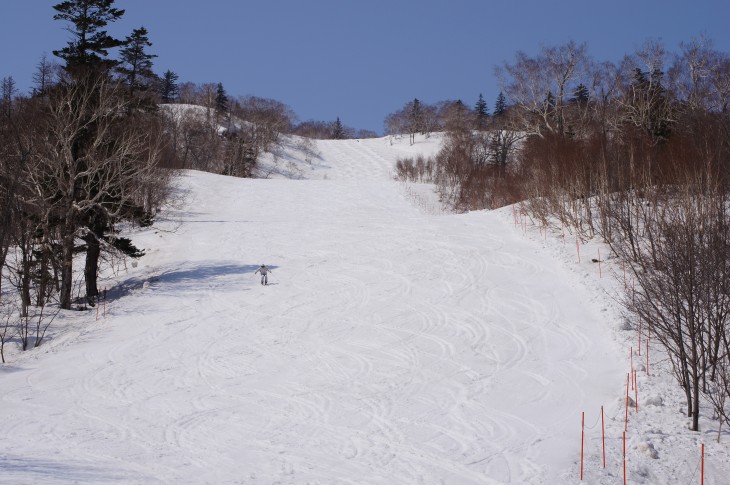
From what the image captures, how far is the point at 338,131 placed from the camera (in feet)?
494

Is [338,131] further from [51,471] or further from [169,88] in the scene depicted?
[51,471]

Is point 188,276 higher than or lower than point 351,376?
higher

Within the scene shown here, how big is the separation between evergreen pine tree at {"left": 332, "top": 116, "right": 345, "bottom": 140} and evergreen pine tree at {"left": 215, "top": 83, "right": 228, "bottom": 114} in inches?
1906

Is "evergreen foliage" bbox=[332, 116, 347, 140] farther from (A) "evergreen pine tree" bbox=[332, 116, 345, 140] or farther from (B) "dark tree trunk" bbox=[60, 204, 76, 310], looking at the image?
(B) "dark tree trunk" bbox=[60, 204, 76, 310]

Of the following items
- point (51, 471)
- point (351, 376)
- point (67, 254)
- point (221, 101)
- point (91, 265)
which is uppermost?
point (221, 101)

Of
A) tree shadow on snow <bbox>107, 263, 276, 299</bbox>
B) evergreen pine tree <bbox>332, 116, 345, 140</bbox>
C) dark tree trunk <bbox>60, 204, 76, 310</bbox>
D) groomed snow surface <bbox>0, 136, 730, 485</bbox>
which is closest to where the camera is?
groomed snow surface <bbox>0, 136, 730, 485</bbox>

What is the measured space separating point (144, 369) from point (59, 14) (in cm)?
1705

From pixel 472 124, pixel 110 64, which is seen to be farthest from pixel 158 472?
pixel 472 124

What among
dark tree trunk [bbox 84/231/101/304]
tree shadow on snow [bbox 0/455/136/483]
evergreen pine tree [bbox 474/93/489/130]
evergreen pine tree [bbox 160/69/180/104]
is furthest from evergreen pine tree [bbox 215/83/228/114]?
tree shadow on snow [bbox 0/455/136/483]

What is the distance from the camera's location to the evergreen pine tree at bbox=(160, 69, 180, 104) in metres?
114

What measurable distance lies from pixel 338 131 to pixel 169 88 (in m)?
46.8

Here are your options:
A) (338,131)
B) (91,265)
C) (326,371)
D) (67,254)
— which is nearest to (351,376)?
(326,371)

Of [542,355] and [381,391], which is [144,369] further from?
[542,355]

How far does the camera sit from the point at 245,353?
19.5 m
